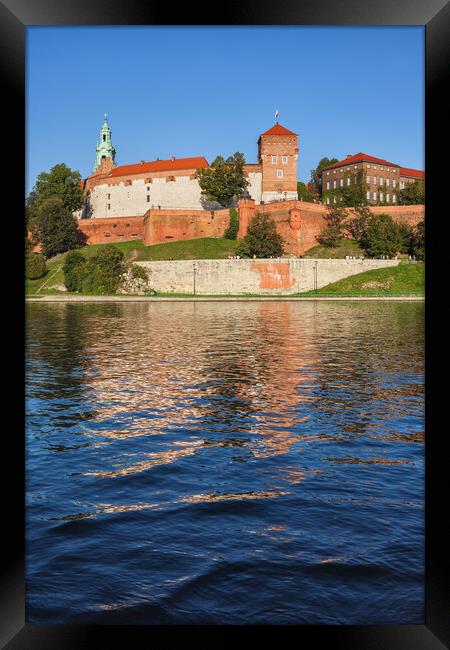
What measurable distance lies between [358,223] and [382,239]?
4.45 m

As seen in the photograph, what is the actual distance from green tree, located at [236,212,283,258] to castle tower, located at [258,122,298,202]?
1372 cm

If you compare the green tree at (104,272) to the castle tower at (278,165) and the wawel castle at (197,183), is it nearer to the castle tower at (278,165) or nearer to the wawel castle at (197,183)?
the wawel castle at (197,183)

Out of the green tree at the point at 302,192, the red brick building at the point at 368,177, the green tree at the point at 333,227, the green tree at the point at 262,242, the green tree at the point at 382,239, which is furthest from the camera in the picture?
the red brick building at the point at 368,177

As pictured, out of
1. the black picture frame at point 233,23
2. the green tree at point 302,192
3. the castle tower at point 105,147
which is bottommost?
the black picture frame at point 233,23

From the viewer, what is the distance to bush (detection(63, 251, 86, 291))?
60.2m

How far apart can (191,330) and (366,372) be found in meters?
11.8

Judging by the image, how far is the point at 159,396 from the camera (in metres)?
12.0

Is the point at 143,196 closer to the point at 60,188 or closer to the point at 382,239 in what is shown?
the point at 60,188

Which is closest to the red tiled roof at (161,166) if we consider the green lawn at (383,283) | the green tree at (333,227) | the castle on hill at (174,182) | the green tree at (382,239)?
the castle on hill at (174,182)

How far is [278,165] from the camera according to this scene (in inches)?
3027

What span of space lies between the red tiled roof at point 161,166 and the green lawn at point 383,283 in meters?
29.4

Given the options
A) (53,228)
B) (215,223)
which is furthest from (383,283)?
(53,228)

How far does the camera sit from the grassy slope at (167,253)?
6375 cm
